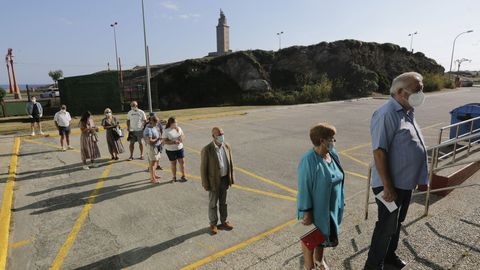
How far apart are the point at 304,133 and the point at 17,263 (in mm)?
11207

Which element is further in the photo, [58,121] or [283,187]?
[58,121]

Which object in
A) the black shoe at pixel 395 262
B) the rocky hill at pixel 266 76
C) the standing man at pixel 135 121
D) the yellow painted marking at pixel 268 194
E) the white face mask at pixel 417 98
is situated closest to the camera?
the white face mask at pixel 417 98

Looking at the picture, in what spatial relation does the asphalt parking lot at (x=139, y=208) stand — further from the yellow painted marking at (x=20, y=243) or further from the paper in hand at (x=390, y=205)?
the paper in hand at (x=390, y=205)

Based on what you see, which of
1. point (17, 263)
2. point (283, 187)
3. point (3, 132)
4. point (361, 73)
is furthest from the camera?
point (361, 73)

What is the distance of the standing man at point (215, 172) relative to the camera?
16.6 feet

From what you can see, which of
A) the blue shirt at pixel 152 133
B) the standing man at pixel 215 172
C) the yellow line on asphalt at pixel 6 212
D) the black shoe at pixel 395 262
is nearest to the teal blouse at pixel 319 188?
the black shoe at pixel 395 262

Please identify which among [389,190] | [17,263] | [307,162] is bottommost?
[17,263]

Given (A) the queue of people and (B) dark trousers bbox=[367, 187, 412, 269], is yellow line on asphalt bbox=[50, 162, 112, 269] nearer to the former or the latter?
(A) the queue of people

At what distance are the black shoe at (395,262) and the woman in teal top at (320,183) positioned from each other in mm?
789

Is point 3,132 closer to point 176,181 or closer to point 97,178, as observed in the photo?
point 97,178

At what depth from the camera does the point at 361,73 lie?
Answer: 119 ft

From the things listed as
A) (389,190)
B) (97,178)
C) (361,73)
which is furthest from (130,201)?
(361,73)

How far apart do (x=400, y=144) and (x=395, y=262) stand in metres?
1.33

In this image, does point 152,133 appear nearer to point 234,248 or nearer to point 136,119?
point 136,119
